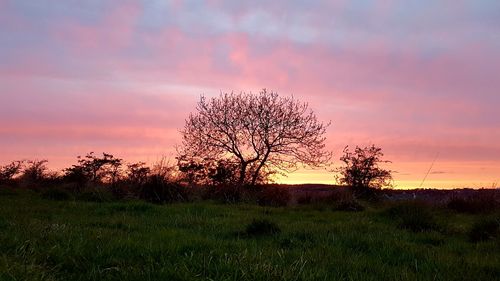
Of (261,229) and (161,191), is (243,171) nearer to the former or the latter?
(161,191)

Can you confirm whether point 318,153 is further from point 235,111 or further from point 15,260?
point 15,260

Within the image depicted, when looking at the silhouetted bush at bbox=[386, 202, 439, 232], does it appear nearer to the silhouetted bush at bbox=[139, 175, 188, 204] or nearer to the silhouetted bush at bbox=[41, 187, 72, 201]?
the silhouetted bush at bbox=[139, 175, 188, 204]

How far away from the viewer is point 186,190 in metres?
20.9

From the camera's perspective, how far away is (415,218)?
12.0 meters

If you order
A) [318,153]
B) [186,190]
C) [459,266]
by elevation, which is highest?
[318,153]

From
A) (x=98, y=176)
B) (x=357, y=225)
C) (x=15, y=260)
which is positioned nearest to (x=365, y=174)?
(x=98, y=176)

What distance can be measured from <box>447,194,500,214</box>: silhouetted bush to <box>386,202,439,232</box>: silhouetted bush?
27.6 ft

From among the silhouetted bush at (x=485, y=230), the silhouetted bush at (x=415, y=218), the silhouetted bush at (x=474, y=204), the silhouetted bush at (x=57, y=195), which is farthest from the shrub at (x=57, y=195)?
the silhouetted bush at (x=474, y=204)

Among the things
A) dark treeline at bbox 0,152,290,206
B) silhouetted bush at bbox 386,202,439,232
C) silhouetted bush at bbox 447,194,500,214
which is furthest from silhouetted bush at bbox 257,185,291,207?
silhouetted bush at bbox 386,202,439,232

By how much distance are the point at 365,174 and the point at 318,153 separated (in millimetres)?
6555

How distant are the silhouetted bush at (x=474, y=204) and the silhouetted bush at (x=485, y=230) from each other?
10.2 metres

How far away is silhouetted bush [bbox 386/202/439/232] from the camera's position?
1177cm

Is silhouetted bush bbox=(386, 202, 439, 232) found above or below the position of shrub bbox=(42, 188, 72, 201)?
below

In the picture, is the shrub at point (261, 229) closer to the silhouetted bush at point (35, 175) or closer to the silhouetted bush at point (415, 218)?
the silhouetted bush at point (415, 218)
